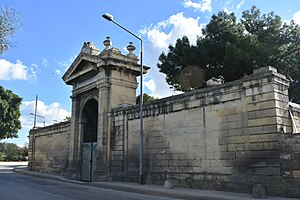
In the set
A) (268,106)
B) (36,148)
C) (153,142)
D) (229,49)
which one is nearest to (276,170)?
(268,106)

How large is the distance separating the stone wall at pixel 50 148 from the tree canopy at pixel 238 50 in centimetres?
929

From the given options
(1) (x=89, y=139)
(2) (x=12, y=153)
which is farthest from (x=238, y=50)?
(2) (x=12, y=153)

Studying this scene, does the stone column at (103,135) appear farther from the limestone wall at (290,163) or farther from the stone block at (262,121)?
the limestone wall at (290,163)

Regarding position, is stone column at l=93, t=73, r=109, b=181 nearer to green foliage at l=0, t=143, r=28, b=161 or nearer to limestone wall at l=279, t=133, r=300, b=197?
limestone wall at l=279, t=133, r=300, b=197

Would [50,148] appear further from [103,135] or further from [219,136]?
[219,136]

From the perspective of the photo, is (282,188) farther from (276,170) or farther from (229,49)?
(229,49)

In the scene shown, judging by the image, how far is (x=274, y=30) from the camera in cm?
2214

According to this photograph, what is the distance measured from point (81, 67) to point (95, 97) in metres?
2.64

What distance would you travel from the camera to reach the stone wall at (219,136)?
9992 millimetres

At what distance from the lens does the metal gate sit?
18183 mm

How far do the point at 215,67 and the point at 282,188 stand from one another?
13514mm

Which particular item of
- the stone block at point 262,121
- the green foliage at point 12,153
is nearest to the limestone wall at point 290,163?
the stone block at point 262,121

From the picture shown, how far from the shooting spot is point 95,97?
19.1 metres

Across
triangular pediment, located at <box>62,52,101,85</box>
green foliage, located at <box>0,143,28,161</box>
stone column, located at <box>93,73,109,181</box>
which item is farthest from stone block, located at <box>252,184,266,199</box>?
green foliage, located at <box>0,143,28,161</box>
